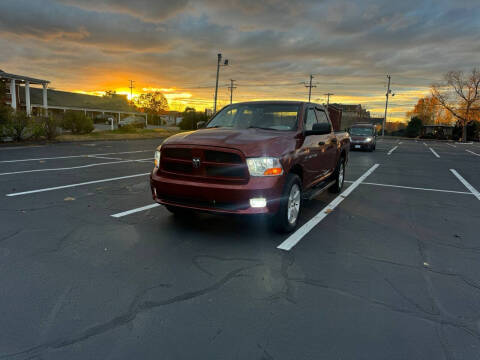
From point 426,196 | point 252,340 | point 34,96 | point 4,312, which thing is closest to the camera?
point 252,340

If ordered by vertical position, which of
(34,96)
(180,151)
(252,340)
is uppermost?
(34,96)

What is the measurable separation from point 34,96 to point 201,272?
1821 inches

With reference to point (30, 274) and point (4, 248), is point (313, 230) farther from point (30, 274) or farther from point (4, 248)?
point (4, 248)

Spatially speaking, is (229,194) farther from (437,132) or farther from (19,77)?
(437,132)

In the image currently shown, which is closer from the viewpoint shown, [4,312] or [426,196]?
[4,312]

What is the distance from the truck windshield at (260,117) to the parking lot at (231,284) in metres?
1.57

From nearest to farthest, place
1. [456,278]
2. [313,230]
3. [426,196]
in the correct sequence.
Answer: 1. [456,278]
2. [313,230]
3. [426,196]

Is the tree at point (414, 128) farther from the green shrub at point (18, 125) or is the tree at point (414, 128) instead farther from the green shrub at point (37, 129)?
the green shrub at point (18, 125)

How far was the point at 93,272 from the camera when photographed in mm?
3357

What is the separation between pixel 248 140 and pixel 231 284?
1891mm

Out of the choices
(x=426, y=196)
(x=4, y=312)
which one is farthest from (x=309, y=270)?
(x=426, y=196)

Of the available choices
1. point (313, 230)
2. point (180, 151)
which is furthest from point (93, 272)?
point (313, 230)

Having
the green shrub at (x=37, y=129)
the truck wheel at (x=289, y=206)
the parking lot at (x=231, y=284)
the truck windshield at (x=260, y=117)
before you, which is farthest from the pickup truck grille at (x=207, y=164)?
the green shrub at (x=37, y=129)

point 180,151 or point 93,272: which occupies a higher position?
point 180,151
